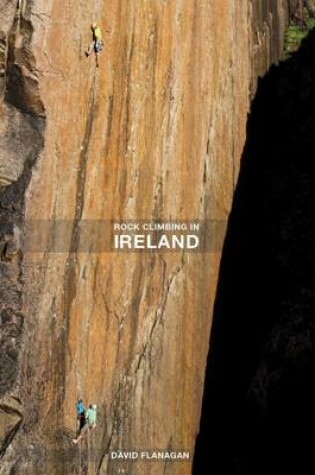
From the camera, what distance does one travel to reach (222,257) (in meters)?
16.1

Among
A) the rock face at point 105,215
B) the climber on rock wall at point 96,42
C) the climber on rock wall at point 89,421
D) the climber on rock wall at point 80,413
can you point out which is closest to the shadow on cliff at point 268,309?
the rock face at point 105,215

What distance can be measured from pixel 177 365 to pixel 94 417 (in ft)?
7.40

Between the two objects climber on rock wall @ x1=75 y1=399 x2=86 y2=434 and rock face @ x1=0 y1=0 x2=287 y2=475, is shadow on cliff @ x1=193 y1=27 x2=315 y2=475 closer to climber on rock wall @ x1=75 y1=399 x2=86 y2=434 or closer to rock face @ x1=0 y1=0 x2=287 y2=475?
rock face @ x1=0 y1=0 x2=287 y2=475

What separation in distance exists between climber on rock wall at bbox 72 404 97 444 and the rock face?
0.19 metres

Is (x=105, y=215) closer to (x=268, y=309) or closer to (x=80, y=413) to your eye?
(x=80, y=413)

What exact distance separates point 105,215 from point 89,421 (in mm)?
4273

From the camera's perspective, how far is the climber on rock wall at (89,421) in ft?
44.7

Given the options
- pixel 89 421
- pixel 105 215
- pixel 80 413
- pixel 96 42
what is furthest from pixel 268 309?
pixel 96 42

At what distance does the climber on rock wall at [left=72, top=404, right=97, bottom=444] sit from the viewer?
13633 millimetres

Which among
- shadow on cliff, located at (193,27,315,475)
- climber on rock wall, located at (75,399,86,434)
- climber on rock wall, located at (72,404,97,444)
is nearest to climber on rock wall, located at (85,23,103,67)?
shadow on cliff, located at (193,27,315,475)

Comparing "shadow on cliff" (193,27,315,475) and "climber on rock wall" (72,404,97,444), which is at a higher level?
"shadow on cliff" (193,27,315,475)

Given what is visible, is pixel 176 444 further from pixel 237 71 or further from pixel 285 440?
pixel 237 71

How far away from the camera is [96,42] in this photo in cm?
1405

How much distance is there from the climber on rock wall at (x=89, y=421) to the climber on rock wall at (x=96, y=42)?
7159mm
